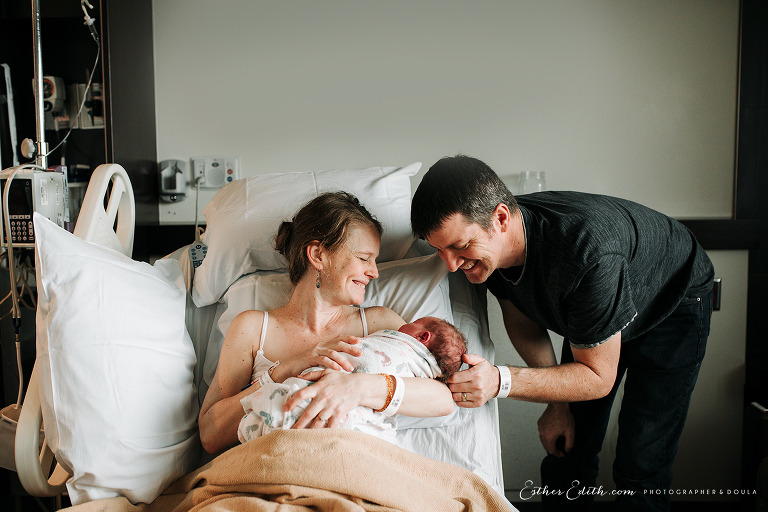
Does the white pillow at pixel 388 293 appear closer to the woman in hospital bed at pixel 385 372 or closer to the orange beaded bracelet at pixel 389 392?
the woman in hospital bed at pixel 385 372

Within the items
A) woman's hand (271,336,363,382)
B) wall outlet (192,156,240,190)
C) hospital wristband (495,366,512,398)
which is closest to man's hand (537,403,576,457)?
hospital wristband (495,366,512,398)

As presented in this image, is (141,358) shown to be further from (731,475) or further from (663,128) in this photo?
(731,475)

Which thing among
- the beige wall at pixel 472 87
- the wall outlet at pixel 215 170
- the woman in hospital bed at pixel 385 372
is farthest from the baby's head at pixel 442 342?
the wall outlet at pixel 215 170

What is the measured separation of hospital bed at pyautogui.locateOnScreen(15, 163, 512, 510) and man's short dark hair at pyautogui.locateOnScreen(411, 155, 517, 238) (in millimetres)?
359

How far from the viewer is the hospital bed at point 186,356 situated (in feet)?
3.97

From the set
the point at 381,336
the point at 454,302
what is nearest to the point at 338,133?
the point at 454,302

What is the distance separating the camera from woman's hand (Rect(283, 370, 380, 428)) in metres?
1.25

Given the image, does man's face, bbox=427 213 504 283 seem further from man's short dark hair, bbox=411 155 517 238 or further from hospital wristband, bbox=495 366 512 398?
hospital wristband, bbox=495 366 512 398

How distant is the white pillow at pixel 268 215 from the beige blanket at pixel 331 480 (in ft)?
2.27

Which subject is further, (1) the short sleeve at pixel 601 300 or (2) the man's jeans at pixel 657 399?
(2) the man's jeans at pixel 657 399

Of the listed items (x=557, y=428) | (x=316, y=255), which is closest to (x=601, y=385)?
(x=557, y=428)

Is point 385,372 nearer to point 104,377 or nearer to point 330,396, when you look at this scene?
point 330,396

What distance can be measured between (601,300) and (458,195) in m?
0.44

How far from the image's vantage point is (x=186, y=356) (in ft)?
5.11
